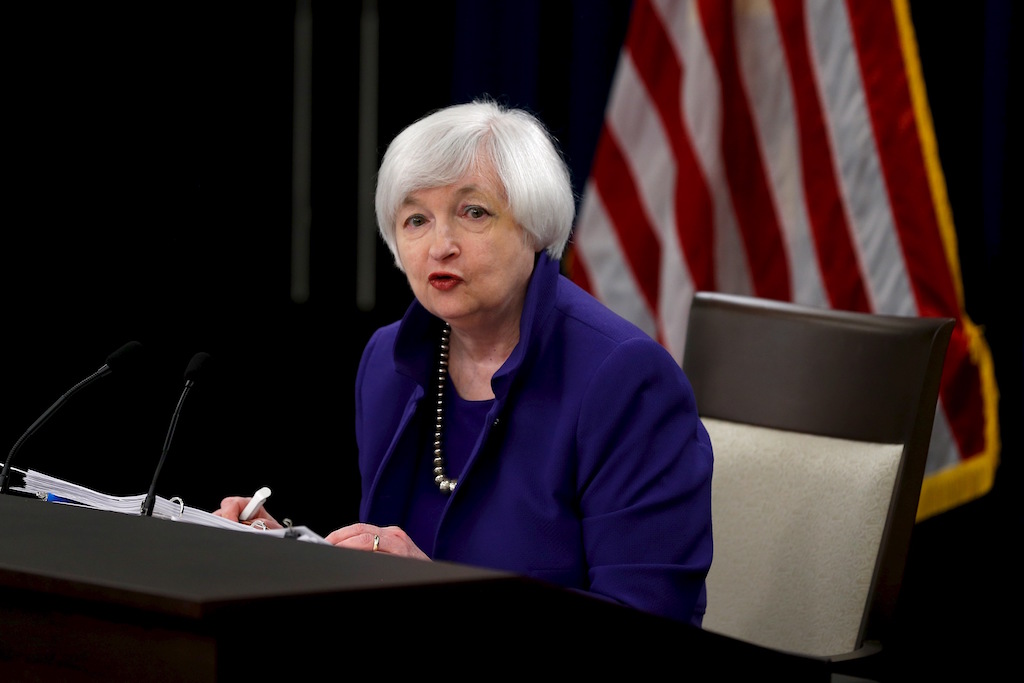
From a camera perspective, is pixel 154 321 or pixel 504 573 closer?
pixel 504 573

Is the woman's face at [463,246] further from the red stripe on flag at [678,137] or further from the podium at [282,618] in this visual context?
the red stripe on flag at [678,137]

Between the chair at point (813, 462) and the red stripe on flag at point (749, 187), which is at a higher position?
the red stripe on flag at point (749, 187)

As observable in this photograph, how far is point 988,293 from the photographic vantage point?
8.40 feet

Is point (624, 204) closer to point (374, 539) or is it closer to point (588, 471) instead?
point (588, 471)

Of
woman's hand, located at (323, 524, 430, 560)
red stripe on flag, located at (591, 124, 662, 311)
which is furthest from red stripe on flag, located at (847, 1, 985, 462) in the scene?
woman's hand, located at (323, 524, 430, 560)

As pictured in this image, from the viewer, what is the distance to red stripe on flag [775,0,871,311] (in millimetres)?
2658

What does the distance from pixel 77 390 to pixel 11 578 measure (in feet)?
1.38

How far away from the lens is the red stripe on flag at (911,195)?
255cm

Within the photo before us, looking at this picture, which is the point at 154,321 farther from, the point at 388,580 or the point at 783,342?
the point at 388,580

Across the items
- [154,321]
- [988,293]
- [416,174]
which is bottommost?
[154,321]

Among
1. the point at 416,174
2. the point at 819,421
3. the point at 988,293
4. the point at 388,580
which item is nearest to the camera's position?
the point at 388,580

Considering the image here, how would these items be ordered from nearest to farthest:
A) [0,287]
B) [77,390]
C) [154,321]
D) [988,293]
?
[77,390]
[988,293]
[0,287]
[154,321]

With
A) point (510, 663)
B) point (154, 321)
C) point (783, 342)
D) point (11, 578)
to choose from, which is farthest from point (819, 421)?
point (154, 321)

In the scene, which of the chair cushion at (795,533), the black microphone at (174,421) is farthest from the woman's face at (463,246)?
the chair cushion at (795,533)
